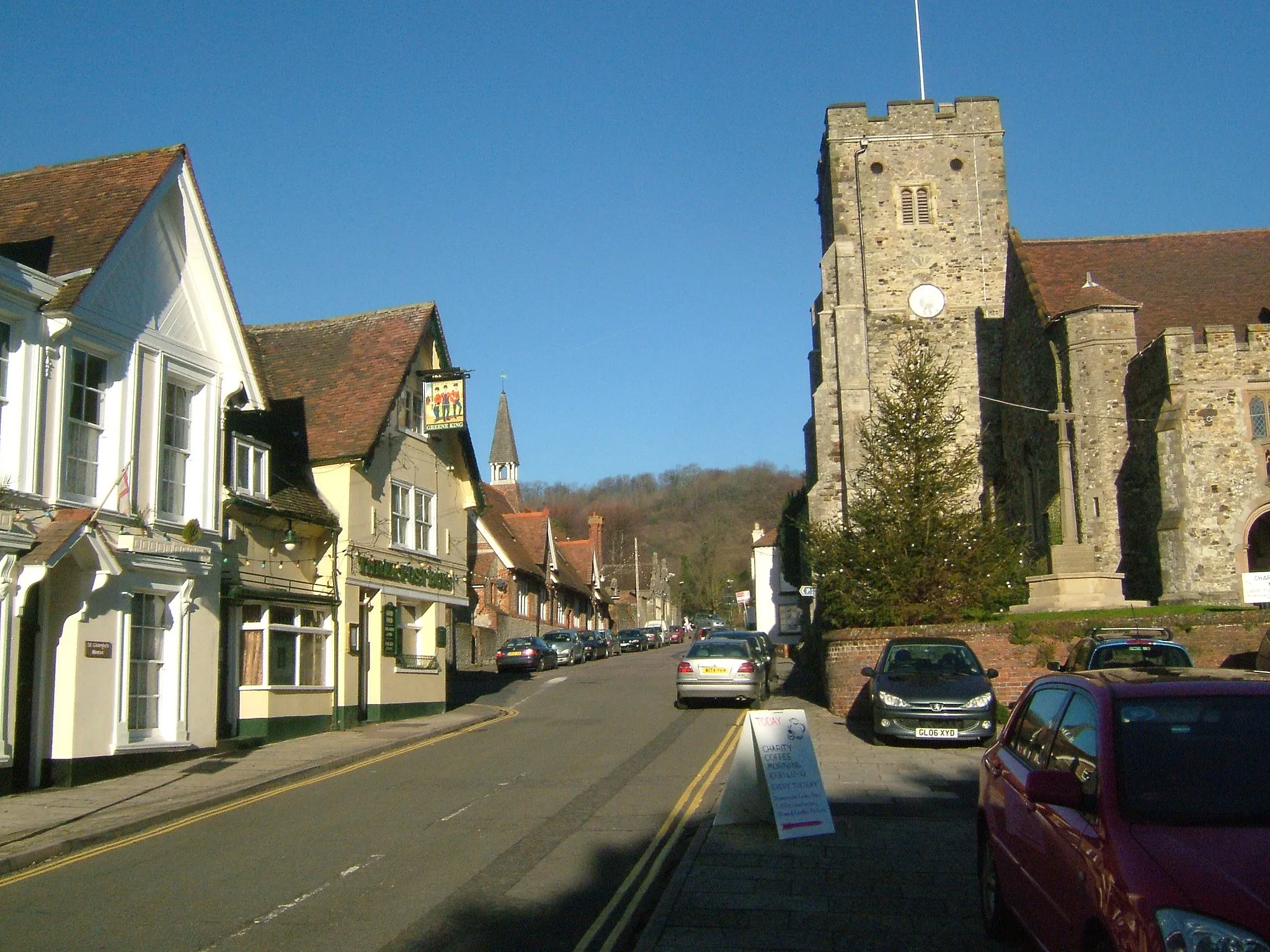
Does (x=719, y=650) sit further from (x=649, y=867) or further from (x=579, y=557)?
(x=579, y=557)

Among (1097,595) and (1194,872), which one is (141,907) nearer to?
(1194,872)

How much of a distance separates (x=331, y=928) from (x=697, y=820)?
4619 mm

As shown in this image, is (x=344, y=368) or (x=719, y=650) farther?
(x=719, y=650)

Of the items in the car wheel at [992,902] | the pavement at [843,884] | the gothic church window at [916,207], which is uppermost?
the gothic church window at [916,207]

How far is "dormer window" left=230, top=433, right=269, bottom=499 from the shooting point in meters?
18.1

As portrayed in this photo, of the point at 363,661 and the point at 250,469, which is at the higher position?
the point at 250,469

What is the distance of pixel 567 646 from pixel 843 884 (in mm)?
36372

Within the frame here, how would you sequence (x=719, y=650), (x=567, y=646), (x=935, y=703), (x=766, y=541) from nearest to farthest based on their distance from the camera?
(x=935, y=703)
(x=719, y=650)
(x=567, y=646)
(x=766, y=541)

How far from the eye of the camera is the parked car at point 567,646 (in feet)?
143

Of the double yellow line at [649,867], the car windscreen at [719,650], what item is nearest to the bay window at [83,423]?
the double yellow line at [649,867]

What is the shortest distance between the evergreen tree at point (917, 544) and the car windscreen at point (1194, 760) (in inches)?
698

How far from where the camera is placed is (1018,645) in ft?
67.7

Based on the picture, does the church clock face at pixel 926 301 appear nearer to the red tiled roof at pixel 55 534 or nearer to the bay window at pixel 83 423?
the bay window at pixel 83 423

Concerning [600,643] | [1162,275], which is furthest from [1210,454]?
[600,643]
